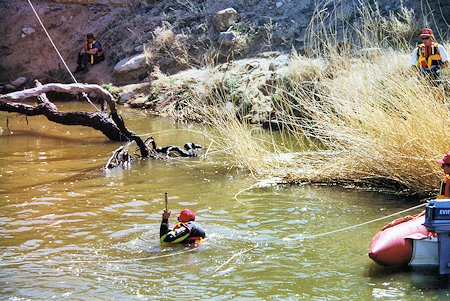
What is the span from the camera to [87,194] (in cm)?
1125

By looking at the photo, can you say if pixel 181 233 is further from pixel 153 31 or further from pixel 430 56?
pixel 153 31

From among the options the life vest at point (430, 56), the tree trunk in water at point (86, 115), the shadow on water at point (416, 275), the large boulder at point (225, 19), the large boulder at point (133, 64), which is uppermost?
the large boulder at point (225, 19)

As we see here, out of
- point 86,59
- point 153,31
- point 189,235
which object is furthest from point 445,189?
point 86,59

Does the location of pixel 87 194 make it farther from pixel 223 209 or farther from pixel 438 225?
pixel 438 225

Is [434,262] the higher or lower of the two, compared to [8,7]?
lower

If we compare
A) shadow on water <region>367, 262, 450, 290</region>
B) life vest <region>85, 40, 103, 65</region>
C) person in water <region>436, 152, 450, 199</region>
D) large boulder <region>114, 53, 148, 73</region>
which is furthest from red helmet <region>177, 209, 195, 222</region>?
life vest <region>85, 40, 103, 65</region>

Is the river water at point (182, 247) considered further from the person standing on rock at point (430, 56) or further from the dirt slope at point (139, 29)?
the dirt slope at point (139, 29)

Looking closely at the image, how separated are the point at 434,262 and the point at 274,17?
14082 millimetres

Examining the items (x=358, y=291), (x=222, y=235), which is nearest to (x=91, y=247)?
(x=222, y=235)

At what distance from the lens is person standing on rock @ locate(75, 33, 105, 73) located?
72.4 feet

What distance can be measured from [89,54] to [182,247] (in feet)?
47.9

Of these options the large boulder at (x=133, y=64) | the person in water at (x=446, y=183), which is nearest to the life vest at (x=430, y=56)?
the person in water at (x=446, y=183)

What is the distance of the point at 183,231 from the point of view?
8.48m

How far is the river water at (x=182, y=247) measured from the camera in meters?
7.37
